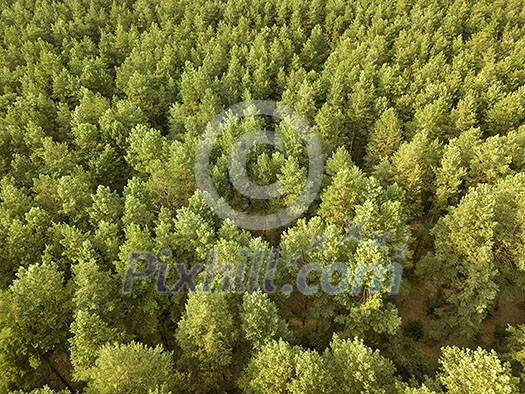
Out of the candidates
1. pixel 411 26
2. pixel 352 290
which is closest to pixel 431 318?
pixel 352 290

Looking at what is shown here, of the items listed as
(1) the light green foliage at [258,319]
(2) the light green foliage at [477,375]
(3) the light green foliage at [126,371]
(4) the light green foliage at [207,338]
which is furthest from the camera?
(1) the light green foliage at [258,319]

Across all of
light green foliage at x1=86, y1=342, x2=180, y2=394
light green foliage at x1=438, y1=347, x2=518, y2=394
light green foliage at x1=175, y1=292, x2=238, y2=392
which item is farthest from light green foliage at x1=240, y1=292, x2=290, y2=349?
light green foliage at x1=438, y1=347, x2=518, y2=394

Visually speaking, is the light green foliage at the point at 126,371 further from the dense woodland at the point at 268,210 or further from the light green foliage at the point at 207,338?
the light green foliage at the point at 207,338

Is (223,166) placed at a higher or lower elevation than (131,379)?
higher

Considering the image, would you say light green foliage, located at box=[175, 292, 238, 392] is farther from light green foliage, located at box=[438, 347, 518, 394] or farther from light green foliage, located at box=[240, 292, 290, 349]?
light green foliage, located at box=[438, 347, 518, 394]

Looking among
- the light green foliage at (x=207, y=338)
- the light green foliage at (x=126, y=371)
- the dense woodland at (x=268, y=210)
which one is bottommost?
the light green foliage at (x=126, y=371)

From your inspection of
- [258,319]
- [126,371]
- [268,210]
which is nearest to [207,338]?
[258,319]

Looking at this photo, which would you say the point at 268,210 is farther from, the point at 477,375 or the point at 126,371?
the point at 477,375

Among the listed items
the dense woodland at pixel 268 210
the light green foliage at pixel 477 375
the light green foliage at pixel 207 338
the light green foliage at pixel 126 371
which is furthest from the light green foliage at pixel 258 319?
the light green foliage at pixel 477 375

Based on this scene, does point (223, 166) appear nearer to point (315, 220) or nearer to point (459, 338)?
point (315, 220)
